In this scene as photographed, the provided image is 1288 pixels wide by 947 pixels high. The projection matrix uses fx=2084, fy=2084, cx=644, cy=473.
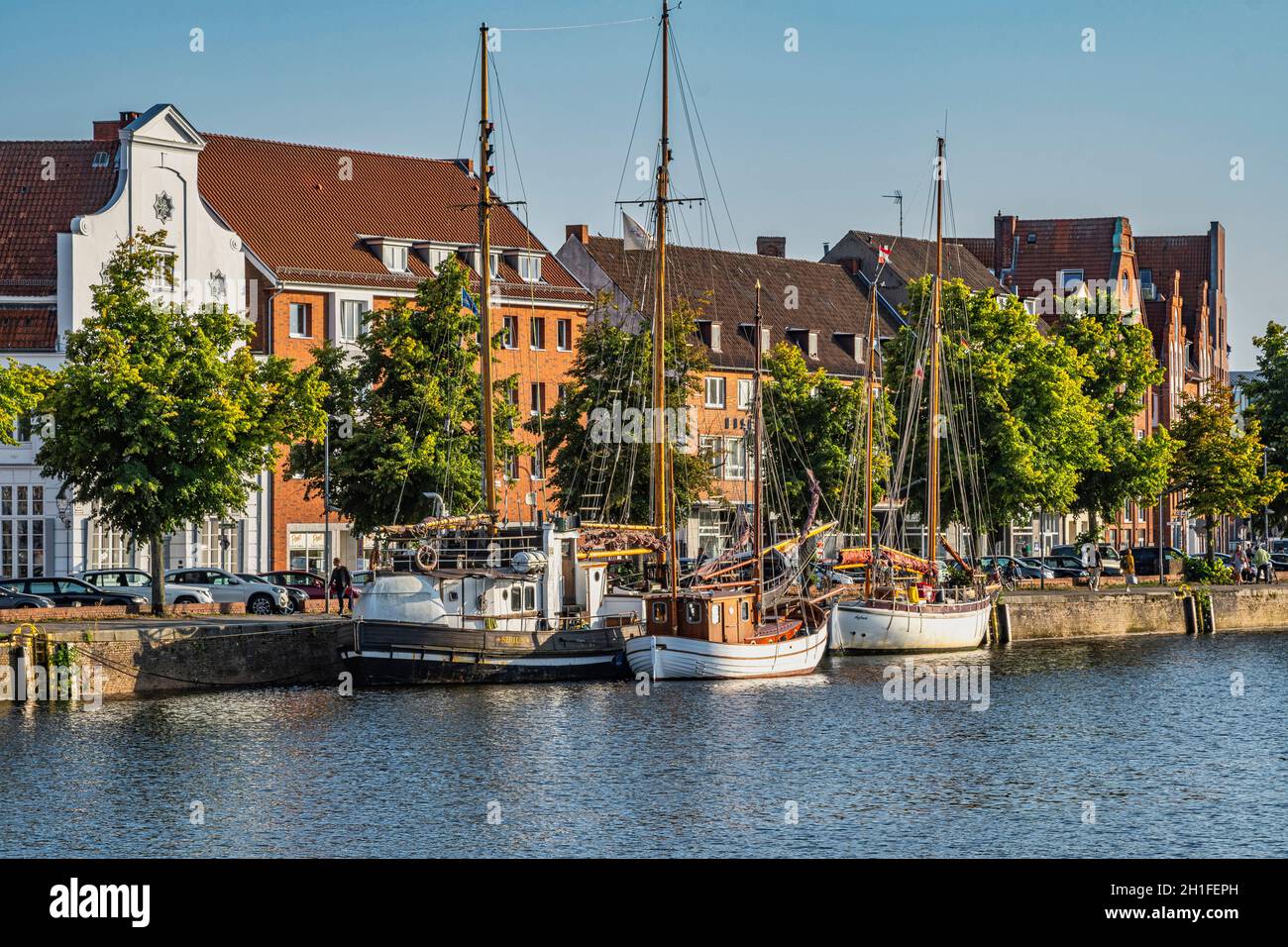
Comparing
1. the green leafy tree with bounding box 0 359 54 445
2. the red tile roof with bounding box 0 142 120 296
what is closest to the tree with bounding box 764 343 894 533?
the red tile roof with bounding box 0 142 120 296

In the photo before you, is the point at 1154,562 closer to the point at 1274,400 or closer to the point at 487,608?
the point at 1274,400

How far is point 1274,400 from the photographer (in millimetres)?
112812

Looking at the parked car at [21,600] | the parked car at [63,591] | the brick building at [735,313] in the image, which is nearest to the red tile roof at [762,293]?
the brick building at [735,313]

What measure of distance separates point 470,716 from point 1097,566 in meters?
48.4

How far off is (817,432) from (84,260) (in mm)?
30021

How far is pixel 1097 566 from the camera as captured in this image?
9144 centimetres

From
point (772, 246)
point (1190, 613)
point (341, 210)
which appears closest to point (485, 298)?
point (341, 210)

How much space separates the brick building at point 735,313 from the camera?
330ft

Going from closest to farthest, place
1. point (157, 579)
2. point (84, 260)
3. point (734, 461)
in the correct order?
1. point (157, 579)
2. point (84, 260)
3. point (734, 461)

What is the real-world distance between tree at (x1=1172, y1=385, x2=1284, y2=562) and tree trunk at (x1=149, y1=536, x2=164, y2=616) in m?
61.9

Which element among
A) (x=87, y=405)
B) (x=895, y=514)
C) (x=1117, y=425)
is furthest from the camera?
(x=1117, y=425)

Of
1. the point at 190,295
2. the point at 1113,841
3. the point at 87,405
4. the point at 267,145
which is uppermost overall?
the point at 267,145
